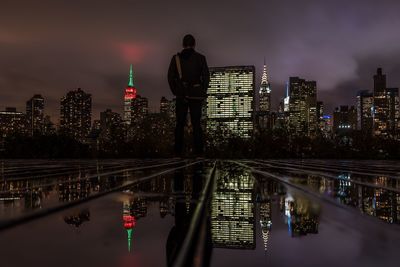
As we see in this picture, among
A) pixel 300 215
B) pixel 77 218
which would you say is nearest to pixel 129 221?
pixel 77 218

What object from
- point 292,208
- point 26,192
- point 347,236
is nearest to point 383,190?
point 292,208

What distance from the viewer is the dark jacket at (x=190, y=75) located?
287 inches

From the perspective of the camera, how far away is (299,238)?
1.47 m

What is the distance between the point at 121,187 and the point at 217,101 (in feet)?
249

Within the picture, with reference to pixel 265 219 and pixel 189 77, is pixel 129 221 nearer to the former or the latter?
pixel 265 219

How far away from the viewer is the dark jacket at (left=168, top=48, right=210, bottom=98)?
730cm

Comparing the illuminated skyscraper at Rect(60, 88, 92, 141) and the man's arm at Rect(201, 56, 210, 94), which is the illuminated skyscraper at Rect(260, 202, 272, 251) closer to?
the man's arm at Rect(201, 56, 210, 94)

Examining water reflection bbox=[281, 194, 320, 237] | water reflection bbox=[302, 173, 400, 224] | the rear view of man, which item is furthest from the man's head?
water reflection bbox=[281, 194, 320, 237]

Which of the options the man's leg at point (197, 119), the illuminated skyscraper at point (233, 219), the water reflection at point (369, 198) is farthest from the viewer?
the man's leg at point (197, 119)

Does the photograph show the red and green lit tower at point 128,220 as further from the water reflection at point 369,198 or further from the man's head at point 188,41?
the man's head at point 188,41

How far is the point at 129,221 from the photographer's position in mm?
1732

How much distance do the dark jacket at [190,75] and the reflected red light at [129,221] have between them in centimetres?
567

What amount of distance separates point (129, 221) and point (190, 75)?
579cm

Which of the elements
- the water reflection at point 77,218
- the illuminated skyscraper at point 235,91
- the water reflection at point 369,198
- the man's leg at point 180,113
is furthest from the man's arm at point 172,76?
the illuminated skyscraper at point 235,91
